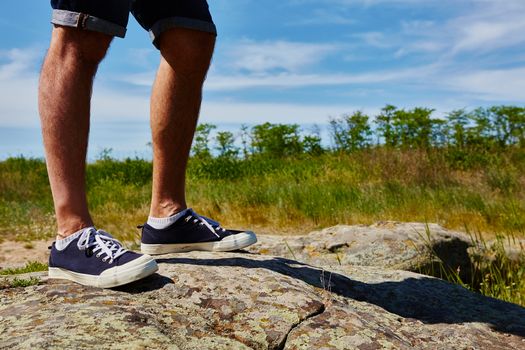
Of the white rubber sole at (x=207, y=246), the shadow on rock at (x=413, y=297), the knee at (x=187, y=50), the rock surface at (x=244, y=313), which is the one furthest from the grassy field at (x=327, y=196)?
the knee at (x=187, y=50)

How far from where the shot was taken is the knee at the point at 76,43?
8.43 feet

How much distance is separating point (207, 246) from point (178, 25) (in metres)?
1.09

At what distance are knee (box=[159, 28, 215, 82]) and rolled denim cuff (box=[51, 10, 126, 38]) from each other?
394mm

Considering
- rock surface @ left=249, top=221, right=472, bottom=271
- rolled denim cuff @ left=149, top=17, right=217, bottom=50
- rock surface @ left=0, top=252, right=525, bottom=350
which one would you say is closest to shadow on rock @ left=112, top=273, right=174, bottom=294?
rock surface @ left=0, top=252, right=525, bottom=350

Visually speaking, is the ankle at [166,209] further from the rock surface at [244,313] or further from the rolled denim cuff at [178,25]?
the rolled denim cuff at [178,25]

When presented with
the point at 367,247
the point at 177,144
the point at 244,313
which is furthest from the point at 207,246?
the point at 367,247

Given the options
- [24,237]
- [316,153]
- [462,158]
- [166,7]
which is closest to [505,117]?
[462,158]

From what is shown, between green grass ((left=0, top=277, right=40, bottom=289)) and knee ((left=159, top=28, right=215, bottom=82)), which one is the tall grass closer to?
knee ((left=159, top=28, right=215, bottom=82))

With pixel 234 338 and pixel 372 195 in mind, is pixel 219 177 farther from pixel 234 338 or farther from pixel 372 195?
pixel 234 338

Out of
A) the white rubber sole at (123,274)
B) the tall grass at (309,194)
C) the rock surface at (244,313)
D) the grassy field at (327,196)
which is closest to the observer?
the rock surface at (244,313)

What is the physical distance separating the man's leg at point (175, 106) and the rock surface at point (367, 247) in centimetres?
173

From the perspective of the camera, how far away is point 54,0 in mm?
2643

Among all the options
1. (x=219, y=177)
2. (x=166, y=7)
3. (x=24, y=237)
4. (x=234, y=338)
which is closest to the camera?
(x=234, y=338)

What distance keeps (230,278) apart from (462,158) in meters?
11.7
